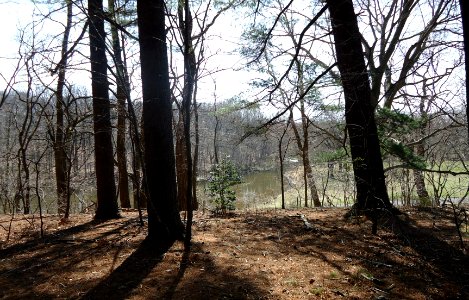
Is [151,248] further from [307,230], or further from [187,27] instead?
[187,27]

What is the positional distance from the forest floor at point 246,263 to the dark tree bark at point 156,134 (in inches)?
12.5

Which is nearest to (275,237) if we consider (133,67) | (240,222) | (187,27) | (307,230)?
(307,230)

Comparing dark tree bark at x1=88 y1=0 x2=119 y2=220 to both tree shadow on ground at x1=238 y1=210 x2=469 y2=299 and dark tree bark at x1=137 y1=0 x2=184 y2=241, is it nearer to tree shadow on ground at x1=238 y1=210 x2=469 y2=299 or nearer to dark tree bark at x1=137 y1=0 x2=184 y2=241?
dark tree bark at x1=137 y1=0 x2=184 y2=241

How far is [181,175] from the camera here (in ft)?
37.2

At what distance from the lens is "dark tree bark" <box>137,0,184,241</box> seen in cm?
414

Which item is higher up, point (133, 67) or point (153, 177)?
point (133, 67)

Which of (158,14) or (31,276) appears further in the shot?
(158,14)

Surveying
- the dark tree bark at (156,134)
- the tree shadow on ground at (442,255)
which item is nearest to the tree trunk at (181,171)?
the dark tree bark at (156,134)

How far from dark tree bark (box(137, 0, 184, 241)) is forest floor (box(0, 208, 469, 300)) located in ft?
1.04

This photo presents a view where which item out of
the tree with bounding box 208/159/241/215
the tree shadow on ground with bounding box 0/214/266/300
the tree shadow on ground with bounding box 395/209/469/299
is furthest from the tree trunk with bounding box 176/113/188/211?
the tree shadow on ground with bounding box 395/209/469/299

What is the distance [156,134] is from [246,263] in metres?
1.84

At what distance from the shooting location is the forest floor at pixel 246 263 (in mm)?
2902

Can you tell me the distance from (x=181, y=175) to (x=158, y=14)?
755 cm

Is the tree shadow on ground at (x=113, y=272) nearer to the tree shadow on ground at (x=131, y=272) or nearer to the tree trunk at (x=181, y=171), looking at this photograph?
the tree shadow on ground at (x=131, y=272)
